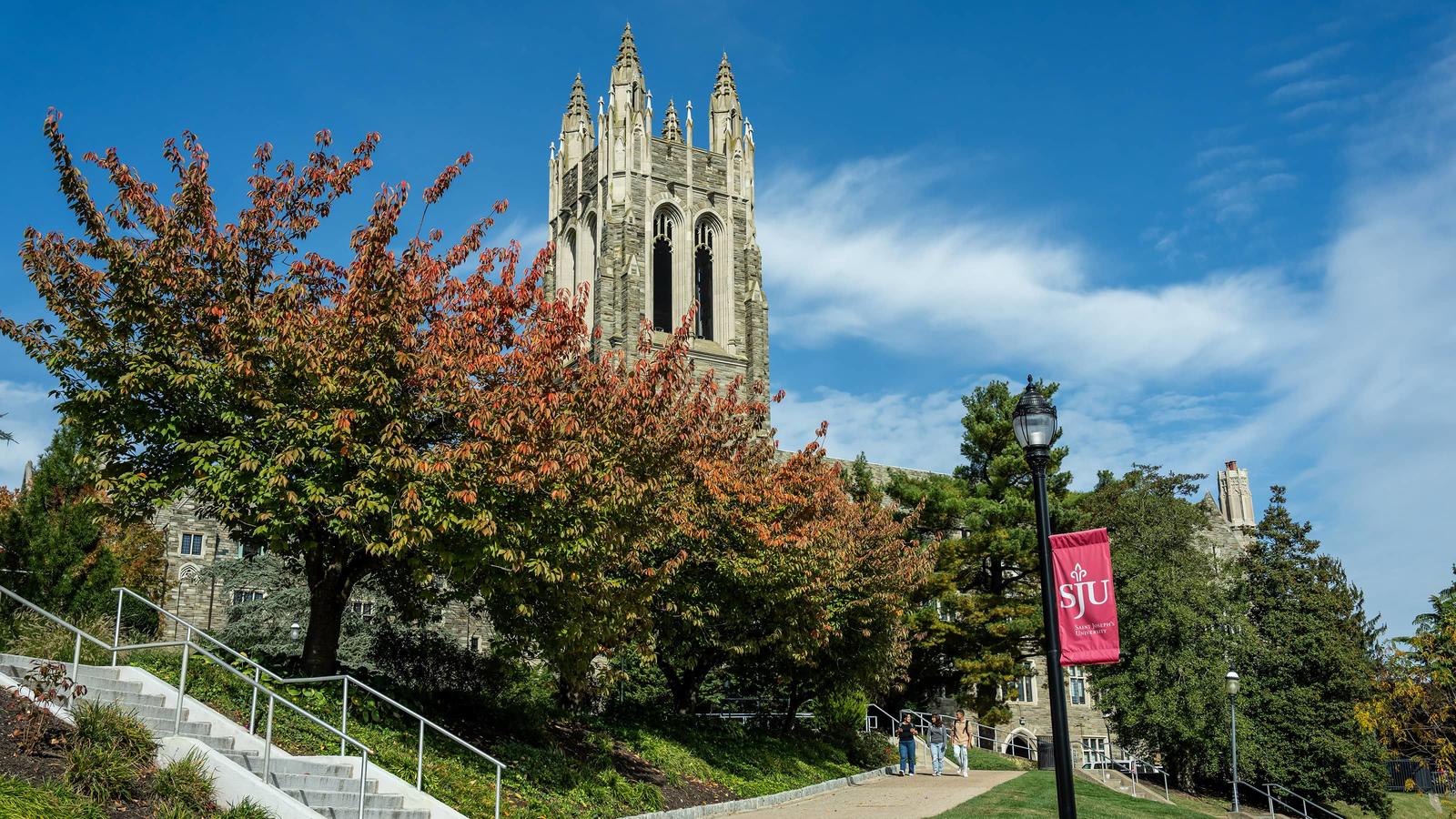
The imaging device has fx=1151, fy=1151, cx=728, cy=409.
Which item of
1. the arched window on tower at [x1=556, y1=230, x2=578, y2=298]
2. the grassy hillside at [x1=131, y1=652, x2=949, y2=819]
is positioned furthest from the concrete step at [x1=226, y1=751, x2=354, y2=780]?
the arched window on tower at [x1=556, y1=230, x2=578, y2=298]

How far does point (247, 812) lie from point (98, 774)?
1237 millimetres

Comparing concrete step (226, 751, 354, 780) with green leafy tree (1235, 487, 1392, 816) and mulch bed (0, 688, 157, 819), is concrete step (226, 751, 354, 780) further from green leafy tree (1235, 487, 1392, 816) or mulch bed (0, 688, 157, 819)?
green leafy tree (1235, 487, 1392, 816)

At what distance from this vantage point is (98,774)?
9305 mm

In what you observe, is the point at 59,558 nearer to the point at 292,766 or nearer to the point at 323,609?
the point at 323,609

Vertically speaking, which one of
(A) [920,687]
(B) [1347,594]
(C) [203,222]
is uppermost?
(C) [203,222]

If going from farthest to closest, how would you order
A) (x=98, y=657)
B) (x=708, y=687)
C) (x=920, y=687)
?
(x=920, y=687), (x=708, y=687), (x=98, y=657)

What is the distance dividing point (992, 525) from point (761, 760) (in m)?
17.5

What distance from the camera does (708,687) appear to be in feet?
104

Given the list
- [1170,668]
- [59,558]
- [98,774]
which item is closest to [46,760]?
[98,774]

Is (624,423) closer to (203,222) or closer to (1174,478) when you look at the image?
(203,222)

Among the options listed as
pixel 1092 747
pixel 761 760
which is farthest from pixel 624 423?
pixel 1092 747

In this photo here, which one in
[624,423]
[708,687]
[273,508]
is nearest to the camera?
→ [273,508]

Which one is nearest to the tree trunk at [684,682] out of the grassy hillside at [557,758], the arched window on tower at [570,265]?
the grassy hillside at [557,758]

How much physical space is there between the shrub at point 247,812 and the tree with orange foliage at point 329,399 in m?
3.06
